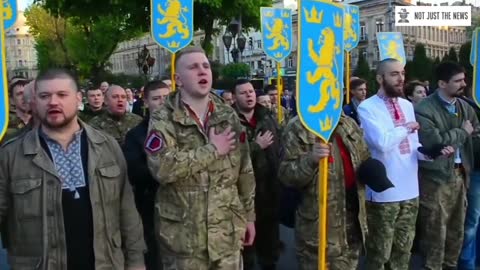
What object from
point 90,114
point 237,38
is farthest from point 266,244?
point 237,38

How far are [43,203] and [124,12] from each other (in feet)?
70.4

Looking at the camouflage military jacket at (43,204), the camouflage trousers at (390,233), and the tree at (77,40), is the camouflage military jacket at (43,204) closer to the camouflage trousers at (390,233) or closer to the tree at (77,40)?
the camouflage trousers at (390,233)

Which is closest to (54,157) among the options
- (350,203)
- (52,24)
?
(350,203)

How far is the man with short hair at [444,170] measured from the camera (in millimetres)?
4797

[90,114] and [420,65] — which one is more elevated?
[420,65]

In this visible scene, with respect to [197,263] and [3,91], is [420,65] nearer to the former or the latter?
[197,263]

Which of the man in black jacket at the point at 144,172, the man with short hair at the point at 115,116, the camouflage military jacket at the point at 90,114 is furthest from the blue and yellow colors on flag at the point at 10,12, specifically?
the man in black jacket at the point at 144,172

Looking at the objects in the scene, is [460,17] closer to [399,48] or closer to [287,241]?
[399,48]

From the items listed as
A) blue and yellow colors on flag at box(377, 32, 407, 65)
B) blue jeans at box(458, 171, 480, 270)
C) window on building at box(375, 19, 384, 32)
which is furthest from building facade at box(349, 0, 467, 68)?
blue jeans at box(458, 171, 480, 270)

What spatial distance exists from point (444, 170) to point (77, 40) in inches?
1682

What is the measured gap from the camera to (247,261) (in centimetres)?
534

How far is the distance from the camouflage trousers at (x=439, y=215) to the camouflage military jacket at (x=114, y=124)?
9.26 ft

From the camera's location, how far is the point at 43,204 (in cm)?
268

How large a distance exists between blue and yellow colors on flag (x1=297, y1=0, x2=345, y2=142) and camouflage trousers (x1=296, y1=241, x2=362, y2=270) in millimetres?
948
